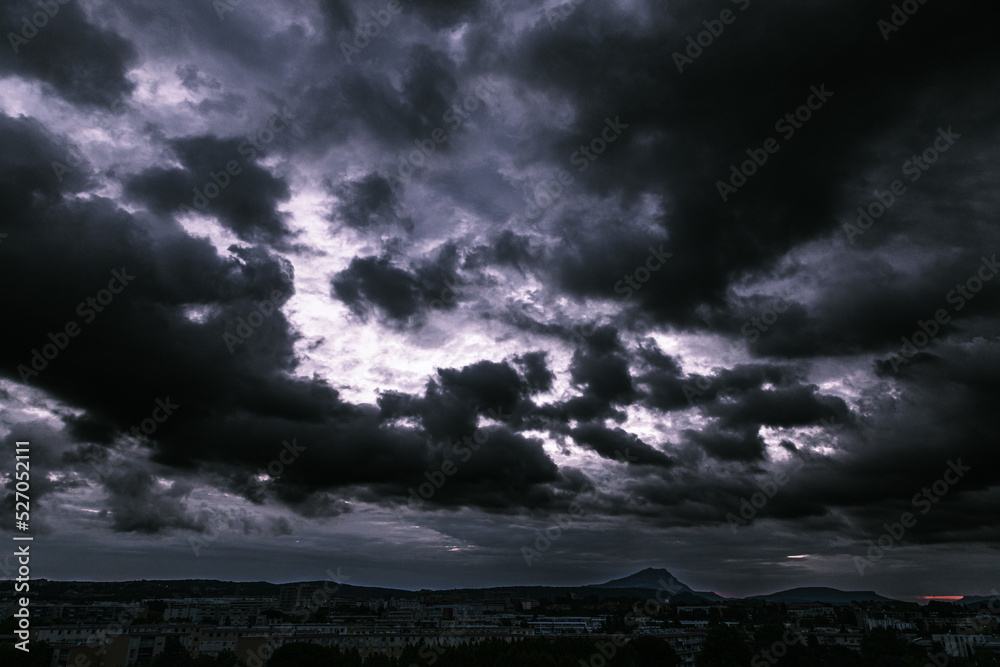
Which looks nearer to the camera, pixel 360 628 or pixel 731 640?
pixel 731 640

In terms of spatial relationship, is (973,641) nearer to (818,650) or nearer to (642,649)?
(818,650)

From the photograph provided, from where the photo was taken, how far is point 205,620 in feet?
654

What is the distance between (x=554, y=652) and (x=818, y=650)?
7141 cm

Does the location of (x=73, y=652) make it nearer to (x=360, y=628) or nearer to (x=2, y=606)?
(x=360, y=628)

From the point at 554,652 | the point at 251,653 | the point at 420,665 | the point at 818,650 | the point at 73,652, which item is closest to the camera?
the point at 420,665

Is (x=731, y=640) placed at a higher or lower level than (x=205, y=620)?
higher

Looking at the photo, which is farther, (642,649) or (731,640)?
(642,649)

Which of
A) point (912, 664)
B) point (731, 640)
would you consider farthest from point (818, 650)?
point (731, 640)

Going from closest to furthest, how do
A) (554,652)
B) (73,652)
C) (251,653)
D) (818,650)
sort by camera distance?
(554,652) → (73,652) → (251,653) → (818,650)

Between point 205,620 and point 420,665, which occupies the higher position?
point 420,665

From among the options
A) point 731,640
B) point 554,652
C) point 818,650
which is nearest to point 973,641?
point 818,650

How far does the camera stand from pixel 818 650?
11581cm

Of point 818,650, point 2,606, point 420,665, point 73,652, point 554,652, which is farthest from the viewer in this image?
point 2,606

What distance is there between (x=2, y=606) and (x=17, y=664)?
160043mm
